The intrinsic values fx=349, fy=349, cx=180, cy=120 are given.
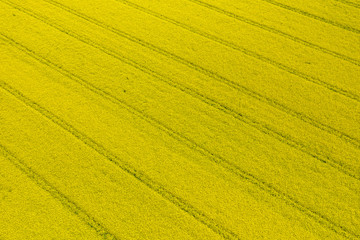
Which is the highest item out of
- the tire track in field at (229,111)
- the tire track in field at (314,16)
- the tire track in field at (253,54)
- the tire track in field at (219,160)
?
the tire track in field at (314,16)

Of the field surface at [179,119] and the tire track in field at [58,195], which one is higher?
the field surface at [179,119]

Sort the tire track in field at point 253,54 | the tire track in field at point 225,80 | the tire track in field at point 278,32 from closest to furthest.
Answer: the tire track in field at point 225,80 < the tire track in field at point 253,54 < the tire track in field at point 278,32

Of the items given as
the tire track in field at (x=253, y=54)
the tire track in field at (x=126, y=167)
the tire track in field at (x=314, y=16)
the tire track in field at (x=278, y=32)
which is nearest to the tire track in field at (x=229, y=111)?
the tire track in field at (x=253, y=54)

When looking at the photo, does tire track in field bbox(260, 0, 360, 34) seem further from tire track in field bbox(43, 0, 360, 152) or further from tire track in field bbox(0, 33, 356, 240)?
tire track in field bbox(0, 33, 356, 240)

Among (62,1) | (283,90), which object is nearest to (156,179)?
(283,90)

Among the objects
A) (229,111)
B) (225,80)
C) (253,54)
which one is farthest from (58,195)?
(253,54)

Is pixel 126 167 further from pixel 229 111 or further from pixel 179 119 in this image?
pixel 229 111

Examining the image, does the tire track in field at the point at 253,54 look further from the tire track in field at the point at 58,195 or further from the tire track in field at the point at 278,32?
the tire track in field at the point at 58,195
